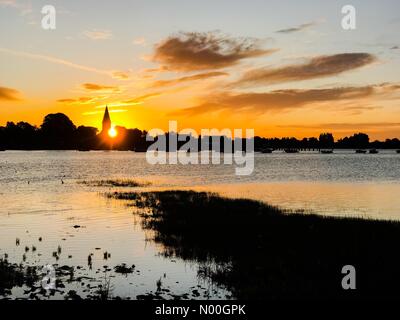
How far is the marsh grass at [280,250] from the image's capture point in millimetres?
18328

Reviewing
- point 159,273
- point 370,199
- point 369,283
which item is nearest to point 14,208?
point 159,273

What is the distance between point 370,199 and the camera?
56.8m

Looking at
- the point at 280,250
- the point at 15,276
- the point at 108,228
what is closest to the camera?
the point at 15,276

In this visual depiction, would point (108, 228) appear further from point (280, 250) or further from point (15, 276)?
Result: point (280, 250)

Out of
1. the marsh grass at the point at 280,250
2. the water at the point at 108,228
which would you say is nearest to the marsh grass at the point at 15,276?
the water at the point at 108,228

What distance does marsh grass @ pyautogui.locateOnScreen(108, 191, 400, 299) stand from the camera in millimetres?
18328

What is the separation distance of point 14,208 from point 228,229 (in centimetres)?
2600

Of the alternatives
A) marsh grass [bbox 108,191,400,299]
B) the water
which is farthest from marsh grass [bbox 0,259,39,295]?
marsh grass [bbox 108,191,400,299]

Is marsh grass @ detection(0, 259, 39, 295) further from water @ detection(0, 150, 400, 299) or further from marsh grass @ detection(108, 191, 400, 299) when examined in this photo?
marsh grass @ detection(108, 191, 400, 299)

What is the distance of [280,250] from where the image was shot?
2458 cm

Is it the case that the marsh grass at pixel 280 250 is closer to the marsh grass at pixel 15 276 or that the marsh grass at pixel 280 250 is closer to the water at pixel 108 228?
the water at pixel 108 228

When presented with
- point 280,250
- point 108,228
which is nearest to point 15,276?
point 280,250

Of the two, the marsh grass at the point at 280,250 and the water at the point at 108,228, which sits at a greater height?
the marsh grass at the point at 280,250
